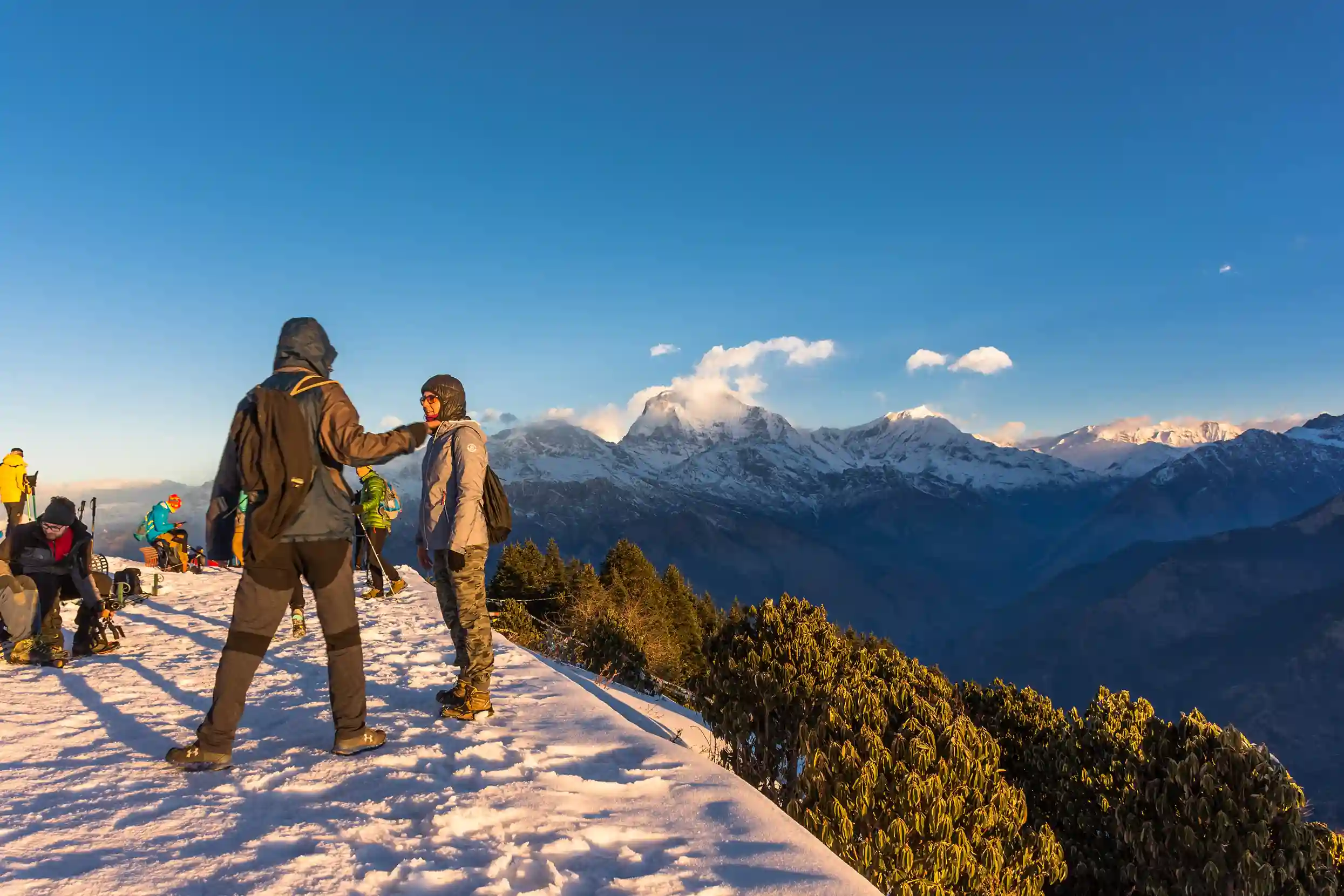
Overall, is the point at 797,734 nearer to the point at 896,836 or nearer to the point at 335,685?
the point at 896,836

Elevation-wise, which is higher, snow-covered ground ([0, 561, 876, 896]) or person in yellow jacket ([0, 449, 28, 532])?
person in yellow jacket ([0, 449, 28, 532])

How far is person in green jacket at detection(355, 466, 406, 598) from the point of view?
12062 millimetres

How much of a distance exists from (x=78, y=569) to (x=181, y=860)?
21.0 feet

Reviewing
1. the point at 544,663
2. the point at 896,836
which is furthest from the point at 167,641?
the point at 896,836

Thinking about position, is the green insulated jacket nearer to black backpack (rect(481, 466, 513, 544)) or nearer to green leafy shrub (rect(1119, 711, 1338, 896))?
A: black backpack (rect(481, 466, 513, 544))

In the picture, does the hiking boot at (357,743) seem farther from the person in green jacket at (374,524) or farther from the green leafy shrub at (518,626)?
the green leafy shrub at (518,626)

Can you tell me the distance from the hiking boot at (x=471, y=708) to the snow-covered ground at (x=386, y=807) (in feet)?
0.31

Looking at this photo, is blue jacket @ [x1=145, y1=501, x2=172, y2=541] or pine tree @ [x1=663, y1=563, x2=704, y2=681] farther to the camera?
pine tree @ [x1=663, y1=563, x2=704, y2=681]

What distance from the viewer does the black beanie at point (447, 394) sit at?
5457 millimetres

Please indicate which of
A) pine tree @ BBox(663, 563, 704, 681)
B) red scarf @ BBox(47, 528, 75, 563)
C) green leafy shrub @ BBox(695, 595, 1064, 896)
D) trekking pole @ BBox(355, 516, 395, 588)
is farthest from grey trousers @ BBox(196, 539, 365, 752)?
pine tree @ BBox(663, 563, 704, 681)

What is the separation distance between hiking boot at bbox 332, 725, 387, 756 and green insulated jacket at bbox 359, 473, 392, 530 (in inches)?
319

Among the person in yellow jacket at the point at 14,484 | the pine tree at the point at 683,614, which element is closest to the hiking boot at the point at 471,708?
the person in yellow jacket at the point at 14,484

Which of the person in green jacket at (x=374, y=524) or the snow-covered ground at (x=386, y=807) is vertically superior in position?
the person in green jacket at (x=374, y=524)

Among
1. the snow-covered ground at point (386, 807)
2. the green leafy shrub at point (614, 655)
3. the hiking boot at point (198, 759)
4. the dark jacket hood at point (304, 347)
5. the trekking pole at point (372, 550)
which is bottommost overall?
the green leafy shrub at point (614, 655)
